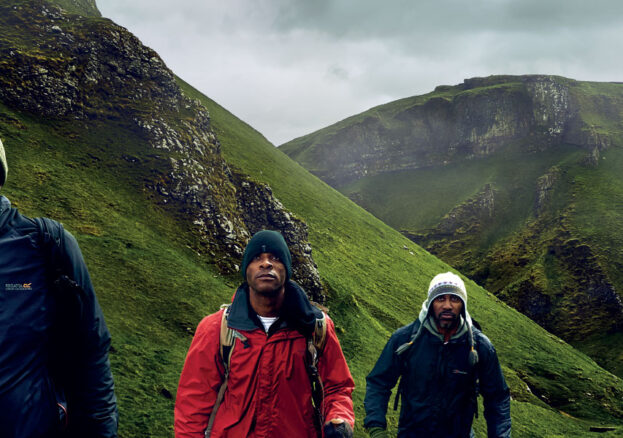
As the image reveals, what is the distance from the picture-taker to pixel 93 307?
3.24m

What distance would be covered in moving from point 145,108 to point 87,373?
2554cm

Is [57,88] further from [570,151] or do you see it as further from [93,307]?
[570,151]

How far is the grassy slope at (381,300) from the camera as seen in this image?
2283cm

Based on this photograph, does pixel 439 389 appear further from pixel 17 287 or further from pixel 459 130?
pixel 459 130

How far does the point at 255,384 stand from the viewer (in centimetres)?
416

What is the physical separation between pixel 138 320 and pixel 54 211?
7360 mm

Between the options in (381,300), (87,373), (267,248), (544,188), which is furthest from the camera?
(544,188)

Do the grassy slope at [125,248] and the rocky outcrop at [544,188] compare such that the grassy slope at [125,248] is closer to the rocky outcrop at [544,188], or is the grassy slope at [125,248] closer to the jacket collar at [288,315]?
the jacket collar at [288,315]

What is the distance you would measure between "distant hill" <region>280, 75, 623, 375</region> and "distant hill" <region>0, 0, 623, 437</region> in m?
51.1

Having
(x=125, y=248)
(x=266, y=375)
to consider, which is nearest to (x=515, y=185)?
(x=125, y=248)

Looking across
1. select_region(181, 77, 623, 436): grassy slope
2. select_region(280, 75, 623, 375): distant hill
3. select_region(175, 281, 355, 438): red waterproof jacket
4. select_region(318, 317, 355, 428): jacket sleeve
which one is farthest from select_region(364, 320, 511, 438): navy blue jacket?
select_region(280, 75, 623, 375): distant hill

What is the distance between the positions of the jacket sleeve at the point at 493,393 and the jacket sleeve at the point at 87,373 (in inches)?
207

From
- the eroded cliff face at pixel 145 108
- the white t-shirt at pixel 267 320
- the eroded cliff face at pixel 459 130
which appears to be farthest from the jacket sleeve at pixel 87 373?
the eroded cliff face at pixel 459 130

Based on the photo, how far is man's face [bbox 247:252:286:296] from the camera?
4457 millimetres
